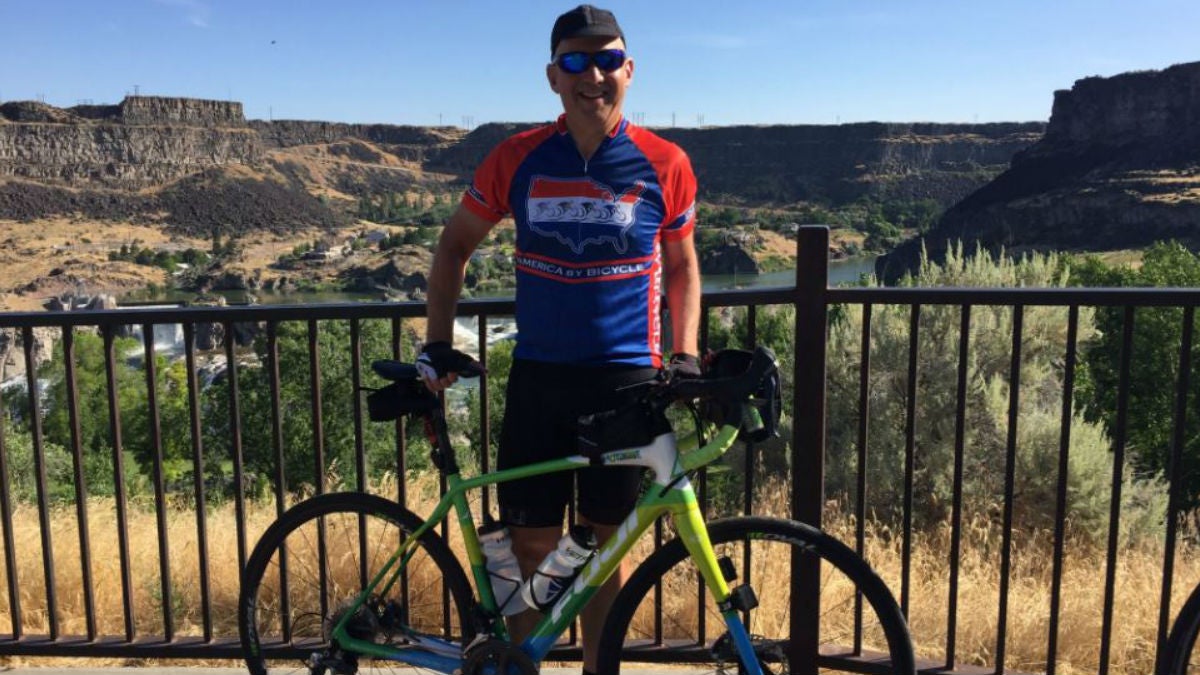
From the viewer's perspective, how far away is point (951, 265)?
1989cm

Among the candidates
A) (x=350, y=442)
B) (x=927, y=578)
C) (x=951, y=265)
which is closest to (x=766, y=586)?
(x=927, y=578)

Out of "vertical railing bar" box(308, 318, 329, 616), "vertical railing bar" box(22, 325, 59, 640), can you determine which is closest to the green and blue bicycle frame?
"vertical railing bar" box(308, 318, 329, 616)

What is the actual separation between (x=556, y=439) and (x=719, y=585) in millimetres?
591

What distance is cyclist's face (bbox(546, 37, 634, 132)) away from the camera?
2.40 meters

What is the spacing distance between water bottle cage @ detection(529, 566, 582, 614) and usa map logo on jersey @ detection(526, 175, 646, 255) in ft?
2.81

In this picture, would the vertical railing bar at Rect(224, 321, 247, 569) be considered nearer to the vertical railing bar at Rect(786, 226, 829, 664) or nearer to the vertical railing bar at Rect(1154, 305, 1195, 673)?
the vertical railing bar at Rect(786, 226, 829, 664)

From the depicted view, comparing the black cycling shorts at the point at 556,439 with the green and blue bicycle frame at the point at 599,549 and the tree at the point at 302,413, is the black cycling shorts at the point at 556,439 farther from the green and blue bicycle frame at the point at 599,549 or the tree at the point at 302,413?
the tree at the point at 302,413

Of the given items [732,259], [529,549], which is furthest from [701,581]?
[732,259]

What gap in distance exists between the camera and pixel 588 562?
2451 millimetres

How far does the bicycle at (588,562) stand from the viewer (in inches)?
90.3

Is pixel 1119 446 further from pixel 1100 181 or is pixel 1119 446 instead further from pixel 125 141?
pixel 125 141

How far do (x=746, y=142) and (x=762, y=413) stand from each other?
17676cm

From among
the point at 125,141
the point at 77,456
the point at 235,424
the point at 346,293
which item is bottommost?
the point at 346,293

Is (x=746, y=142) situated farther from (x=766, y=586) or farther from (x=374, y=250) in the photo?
(x=766, y=586)
